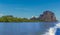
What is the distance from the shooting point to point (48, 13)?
683cm

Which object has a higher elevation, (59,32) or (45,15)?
(45,15)

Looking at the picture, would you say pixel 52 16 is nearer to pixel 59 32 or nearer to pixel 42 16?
pixel 42 16

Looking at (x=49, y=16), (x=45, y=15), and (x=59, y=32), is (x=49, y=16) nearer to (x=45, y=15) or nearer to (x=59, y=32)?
(x=45, y=15)

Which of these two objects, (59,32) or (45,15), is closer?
(59,32)

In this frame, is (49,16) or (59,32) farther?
(49,16)

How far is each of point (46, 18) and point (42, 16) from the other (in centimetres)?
20

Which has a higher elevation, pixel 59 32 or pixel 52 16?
pixel 52 16

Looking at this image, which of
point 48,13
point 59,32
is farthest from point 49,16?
point 59,32

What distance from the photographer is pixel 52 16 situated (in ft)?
22.6

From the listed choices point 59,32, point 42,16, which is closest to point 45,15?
point 42,16

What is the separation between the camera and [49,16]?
270 inches

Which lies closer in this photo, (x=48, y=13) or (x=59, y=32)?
(x=59, y=32)

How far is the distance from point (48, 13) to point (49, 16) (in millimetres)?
141

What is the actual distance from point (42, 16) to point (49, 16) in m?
0.31
